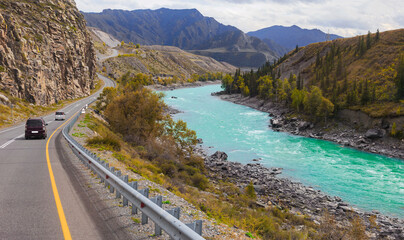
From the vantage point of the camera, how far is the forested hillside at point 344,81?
2618 inches

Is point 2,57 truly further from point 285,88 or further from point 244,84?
point 244,84

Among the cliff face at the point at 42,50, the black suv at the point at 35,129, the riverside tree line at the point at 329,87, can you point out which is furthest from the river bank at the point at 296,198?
the cliff face at the point at 42,50

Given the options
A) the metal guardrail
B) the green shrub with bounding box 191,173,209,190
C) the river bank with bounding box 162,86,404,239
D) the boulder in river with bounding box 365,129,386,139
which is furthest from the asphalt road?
the boulder in river with bounding box 365,129,386,139

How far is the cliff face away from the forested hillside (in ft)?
219

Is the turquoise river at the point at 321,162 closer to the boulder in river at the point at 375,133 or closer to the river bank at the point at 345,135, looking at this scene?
the river bank at the point at 345,135

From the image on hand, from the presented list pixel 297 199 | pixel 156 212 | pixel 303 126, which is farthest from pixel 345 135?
pixel 156 212

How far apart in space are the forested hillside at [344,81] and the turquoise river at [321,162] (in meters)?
17.0

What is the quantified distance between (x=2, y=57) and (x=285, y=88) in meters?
85.3

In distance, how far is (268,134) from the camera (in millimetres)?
62219

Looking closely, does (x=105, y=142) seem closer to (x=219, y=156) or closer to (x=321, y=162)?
(x=219, y=156)

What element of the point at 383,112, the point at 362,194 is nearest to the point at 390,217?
the point at 362,194

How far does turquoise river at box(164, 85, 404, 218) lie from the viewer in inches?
1177

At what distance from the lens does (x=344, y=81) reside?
83250 mm

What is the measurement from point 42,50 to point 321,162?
217ft
